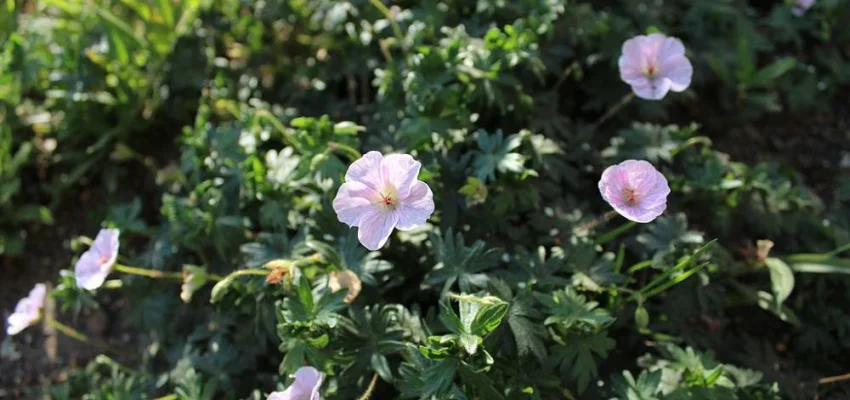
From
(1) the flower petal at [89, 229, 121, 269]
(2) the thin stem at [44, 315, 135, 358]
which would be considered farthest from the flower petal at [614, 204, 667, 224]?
(2) the thin stem at [44, 315, 135, 358]

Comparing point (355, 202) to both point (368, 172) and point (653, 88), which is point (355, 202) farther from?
point (653, 88)

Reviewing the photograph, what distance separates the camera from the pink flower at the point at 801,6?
2.70 m

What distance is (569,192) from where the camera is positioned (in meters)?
2.39

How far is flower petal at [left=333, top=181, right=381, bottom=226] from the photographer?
1652mm

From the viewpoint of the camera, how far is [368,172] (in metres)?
1.67

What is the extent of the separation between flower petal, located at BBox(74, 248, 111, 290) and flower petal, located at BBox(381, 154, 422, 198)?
2.73 ft

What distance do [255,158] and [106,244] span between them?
438mm

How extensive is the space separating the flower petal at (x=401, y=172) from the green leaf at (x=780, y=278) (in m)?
1.03

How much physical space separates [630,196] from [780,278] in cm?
60

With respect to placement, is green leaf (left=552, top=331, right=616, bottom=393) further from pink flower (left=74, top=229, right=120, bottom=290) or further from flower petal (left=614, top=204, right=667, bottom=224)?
pink flower (left=74, top=229, right=120, bottom=290)

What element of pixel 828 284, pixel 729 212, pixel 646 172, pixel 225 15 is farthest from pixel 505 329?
pixel 225 15

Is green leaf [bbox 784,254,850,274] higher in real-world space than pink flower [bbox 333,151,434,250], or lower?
lower

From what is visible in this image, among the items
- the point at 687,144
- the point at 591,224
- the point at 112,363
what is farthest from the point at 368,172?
the point at 112,363

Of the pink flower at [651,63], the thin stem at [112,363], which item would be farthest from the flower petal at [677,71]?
the thin stem at [112,363]
